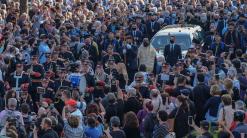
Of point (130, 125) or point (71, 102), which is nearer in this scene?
point (130, 125)

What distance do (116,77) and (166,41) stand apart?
6.90 m

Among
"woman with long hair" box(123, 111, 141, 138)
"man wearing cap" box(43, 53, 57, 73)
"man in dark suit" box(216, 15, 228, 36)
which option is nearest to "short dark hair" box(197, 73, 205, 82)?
"woman with long hair" box(123, 111, 141, 138)

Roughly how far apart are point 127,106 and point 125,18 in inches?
606

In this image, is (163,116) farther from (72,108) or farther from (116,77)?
(116,77)

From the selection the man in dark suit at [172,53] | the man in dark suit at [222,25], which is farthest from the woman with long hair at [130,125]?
the man in dark suit at [222,25]

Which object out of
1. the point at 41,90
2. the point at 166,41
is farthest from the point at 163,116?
the point at 166,41

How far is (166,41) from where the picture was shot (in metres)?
29.7

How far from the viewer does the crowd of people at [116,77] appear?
17.2 metres

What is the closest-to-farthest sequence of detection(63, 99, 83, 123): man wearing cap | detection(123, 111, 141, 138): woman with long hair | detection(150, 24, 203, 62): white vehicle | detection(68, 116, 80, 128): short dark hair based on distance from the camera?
detection(68, 116, 80, 128): short dark hair, detection(123, 111, 141, 138): woman with long hair, detection(63, 99, 83, 123): man wearing cap, detection(150, 24, 203, 62): white vehicle

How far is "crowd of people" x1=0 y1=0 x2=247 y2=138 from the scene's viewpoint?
17219 millimetres

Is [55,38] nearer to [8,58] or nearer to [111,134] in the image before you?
[8,58]

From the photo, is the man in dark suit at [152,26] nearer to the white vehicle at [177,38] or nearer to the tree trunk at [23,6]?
the white vehicle at [177,38]

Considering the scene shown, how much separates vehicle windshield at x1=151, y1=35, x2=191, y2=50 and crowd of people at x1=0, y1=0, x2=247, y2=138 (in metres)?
0.28

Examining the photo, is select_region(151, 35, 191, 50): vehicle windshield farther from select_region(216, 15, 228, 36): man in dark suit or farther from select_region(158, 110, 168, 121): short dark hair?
select_region(158, 110, 168, 121): short dark hair
